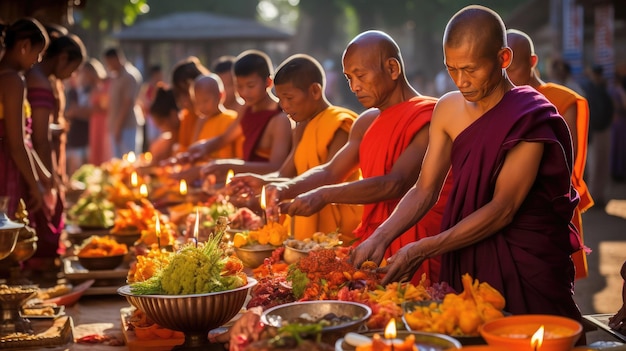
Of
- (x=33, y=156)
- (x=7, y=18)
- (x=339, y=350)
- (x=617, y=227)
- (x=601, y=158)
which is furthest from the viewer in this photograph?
(x=601, y=158)

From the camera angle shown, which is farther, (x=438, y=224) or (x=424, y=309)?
(x=438, y=224)

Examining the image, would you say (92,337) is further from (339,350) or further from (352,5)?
(352,5)

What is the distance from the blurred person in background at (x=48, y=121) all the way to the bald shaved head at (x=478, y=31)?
5.05 m

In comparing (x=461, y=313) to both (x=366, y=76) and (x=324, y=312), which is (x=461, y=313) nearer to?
(x=324, y=312)

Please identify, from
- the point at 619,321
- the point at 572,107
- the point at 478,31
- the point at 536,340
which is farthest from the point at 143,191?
the point at 536,340

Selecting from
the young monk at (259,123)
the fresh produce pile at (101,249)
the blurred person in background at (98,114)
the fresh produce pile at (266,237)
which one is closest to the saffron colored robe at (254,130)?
the young monk at (259,123)

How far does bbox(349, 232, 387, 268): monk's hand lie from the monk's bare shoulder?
152 cm

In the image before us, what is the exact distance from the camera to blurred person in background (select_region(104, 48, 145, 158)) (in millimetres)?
15547

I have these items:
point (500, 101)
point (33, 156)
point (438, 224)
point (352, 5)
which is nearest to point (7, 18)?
point (33, 156)

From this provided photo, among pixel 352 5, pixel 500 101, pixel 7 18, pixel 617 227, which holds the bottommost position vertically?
pixel 617 227

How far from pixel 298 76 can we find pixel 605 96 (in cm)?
950

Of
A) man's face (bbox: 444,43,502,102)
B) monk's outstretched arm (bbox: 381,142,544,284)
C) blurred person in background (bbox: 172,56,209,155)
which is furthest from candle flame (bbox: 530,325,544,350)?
blurred person in background (bbox: 172,56,209,155)

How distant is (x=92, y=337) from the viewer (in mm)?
5531

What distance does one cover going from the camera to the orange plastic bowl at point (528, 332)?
268cm
